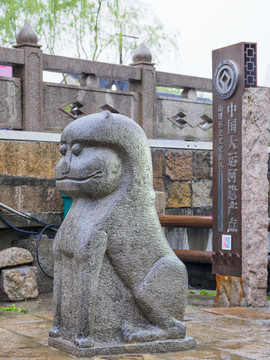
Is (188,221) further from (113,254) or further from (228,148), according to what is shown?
(113,254)

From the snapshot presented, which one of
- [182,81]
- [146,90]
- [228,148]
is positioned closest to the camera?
[228,148]

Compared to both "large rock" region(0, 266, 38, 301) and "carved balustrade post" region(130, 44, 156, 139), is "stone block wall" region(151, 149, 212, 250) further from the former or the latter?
"large rock" region(0, 266, 38, 301)

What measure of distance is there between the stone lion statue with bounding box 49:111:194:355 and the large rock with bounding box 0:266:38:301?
8.50 feet

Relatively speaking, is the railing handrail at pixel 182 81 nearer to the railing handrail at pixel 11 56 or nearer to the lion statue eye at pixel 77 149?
the railing handrail at pixel 11 56

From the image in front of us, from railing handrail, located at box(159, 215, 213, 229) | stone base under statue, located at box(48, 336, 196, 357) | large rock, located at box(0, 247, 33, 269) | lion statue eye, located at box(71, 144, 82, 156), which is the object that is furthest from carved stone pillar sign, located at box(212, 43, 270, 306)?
lion statue eye, located at box(71, 144, 82, 156)

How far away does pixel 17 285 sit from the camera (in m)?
7.46

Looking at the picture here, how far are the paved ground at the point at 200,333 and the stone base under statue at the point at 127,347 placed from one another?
0.18ft

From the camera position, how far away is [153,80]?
8.96 metres

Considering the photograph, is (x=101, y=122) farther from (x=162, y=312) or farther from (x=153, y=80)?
(x=153, y=80)

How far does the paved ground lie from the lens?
4.68m

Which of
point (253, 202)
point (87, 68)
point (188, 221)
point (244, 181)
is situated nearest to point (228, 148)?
point (244, 181)

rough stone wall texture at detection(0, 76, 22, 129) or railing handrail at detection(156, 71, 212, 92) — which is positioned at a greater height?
railing handrail at detection(156, 71, 212, 92)

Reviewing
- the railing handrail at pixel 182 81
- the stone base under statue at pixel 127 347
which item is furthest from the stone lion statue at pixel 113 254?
the railing handrail at pixel 182 81

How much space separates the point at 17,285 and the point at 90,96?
2.59 metres
